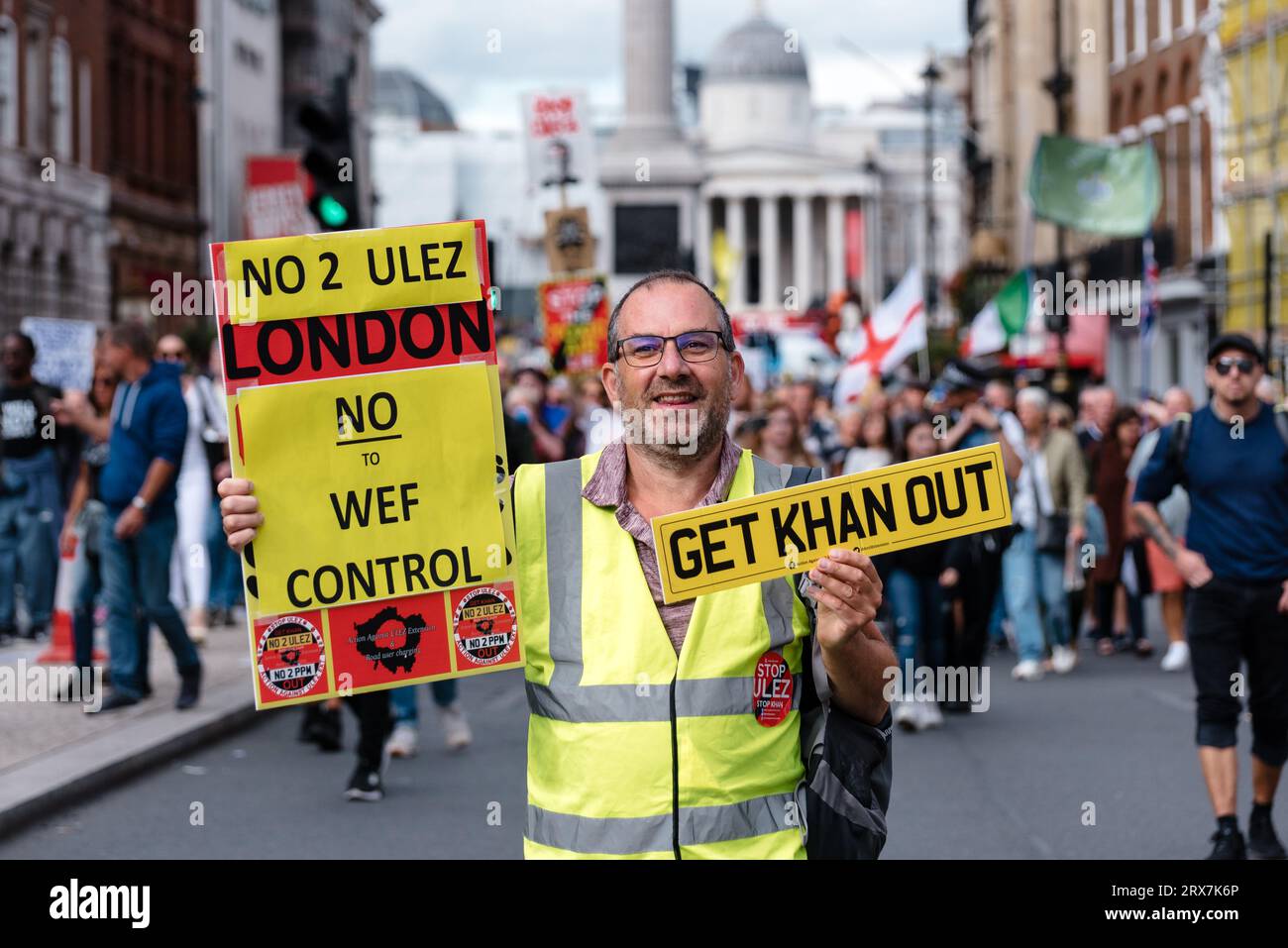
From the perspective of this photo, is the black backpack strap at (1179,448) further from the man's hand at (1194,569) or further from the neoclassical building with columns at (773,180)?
the neoclassical building with columns at (773,180)

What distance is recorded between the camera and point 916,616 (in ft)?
39.1

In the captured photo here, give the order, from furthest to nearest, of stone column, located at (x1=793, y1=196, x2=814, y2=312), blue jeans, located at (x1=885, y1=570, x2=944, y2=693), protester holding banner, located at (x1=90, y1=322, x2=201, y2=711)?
stone column, located at (x1=793, y1=196, x2=814, y2=312), blue jeans, located at (x1=885, y1=570, x2=944, y2=693), protester holding banner, located at (x1=90, y1=322, x2=201, y2=711)

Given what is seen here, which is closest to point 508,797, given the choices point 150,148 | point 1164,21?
point 1164,21

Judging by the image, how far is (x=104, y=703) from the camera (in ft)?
35.8

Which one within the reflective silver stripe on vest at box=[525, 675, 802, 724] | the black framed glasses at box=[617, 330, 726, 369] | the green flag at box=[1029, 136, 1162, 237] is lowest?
the reflective silver stripe on vest at box=[525, 675, 802, 724]

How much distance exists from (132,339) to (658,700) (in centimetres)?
818

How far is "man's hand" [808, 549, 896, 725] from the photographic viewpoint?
312cm

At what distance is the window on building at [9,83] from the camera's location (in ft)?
116

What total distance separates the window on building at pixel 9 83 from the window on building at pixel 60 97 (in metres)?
2.29

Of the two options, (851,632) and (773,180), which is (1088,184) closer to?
(851,632)

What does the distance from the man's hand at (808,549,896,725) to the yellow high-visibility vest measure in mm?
96

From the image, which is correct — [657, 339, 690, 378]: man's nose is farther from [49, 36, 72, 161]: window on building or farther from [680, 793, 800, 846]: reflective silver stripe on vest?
[49, 36, 72, 161]: window on building

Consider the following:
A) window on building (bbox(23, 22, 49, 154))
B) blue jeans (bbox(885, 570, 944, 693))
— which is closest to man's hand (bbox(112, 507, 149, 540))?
blue jeans (bbox(885, 570, 944, 693))

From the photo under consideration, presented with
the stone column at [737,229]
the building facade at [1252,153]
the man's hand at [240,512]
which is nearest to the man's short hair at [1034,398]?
the man's hand at [240,512]
